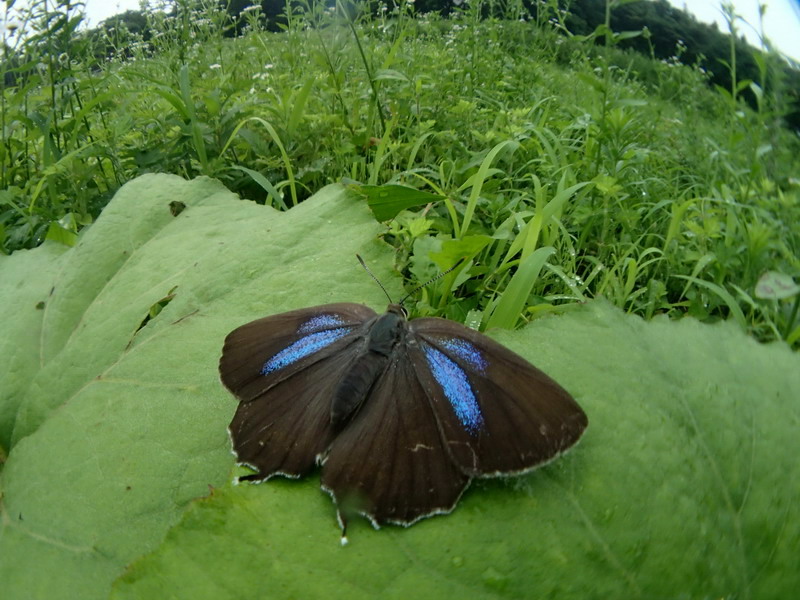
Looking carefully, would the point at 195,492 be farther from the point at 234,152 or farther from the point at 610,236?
the point at 234,152

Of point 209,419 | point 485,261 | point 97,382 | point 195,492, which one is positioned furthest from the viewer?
point 485,261

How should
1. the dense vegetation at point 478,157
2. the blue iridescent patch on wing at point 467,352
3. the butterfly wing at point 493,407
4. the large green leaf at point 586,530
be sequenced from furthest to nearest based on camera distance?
the dense vegetation at point 478,157 < the blue iridescent patch on wing at point 467,352 < the butterfly wing at point 493,407 < the large green leaf at point 586,530

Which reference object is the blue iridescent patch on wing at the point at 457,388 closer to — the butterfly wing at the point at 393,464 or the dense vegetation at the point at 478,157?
the butterfly wing at the point at 393,464

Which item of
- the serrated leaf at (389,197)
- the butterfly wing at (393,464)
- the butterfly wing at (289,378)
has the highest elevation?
the serrated leaf at (389,197)

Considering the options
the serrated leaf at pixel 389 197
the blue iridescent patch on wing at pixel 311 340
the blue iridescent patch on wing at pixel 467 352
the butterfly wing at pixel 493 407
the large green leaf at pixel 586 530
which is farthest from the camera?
the serrated leaf at pixel 389 197

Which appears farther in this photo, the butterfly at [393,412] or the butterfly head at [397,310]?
the butterfly head at [397,310]

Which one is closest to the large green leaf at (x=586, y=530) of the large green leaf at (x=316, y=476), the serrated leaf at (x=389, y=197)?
the large green leaf at (x=316, y=476)

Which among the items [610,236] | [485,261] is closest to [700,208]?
[610,236]
